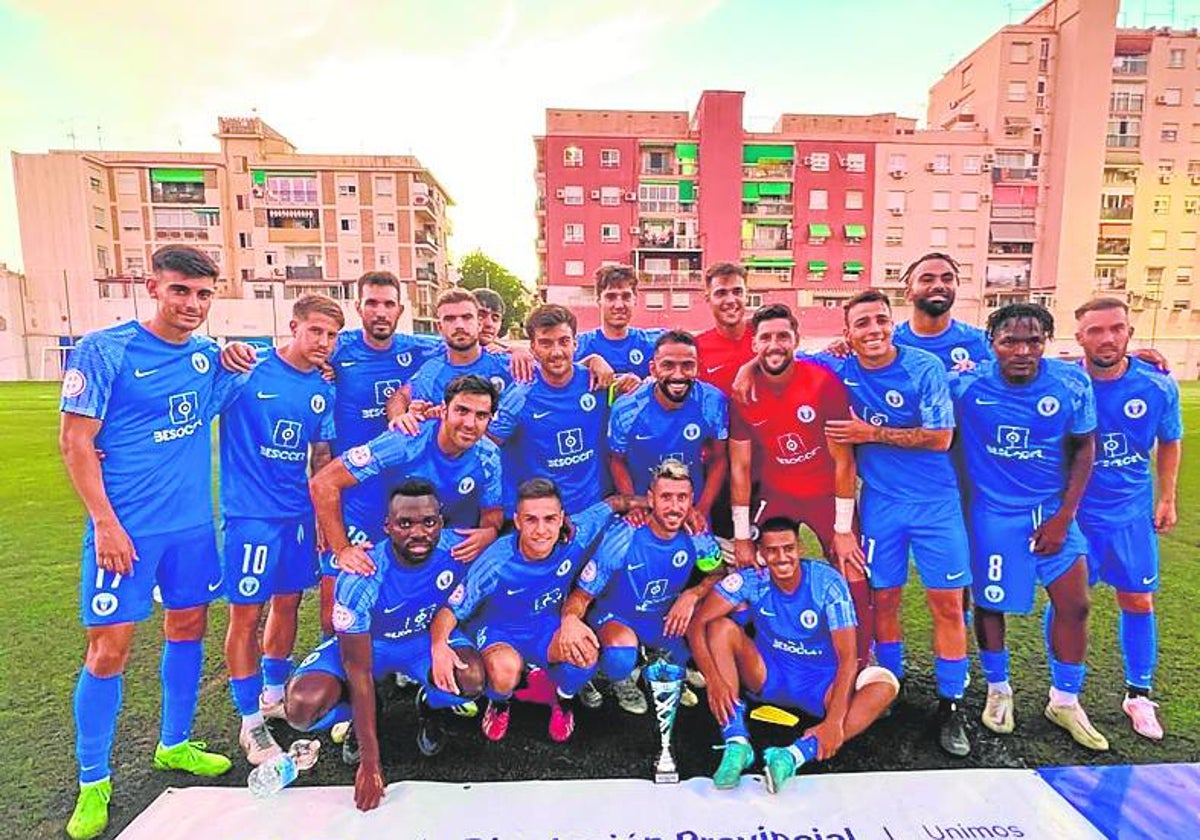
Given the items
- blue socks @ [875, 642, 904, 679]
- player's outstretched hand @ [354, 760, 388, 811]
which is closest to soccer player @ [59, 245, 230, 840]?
player's outstretched hand @ [354, 760, 388, 811]

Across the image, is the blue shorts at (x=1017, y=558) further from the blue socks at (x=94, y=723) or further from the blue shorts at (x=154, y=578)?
the blue socks at (x=94, y=723)

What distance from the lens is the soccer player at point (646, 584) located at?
371 cm

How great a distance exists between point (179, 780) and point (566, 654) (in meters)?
1.83

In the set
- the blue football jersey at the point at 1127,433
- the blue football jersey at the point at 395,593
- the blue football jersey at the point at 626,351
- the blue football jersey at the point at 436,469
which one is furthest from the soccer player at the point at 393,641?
the blue football jersey at the point at 1127,433

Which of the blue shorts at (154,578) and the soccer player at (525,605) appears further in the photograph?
the soccer player at (525,605)

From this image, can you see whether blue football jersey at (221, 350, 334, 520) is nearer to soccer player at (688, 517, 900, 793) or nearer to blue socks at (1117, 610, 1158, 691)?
soccer player at (688, 517, 900, 793)

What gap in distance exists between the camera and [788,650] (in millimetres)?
3645

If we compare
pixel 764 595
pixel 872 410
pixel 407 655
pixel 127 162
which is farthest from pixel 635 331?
pixel 127 162

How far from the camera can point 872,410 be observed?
3.91 metres

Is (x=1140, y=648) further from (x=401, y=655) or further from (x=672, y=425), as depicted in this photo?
(x=401, y=655)

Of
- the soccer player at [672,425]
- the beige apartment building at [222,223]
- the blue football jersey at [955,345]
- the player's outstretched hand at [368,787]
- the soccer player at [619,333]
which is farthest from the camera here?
the beige apartment building at [222,223]

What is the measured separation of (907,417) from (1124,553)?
53.8 inches

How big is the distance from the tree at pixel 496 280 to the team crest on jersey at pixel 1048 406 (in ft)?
178

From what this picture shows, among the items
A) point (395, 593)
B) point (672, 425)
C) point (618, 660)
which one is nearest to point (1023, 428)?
point (672, 425)
